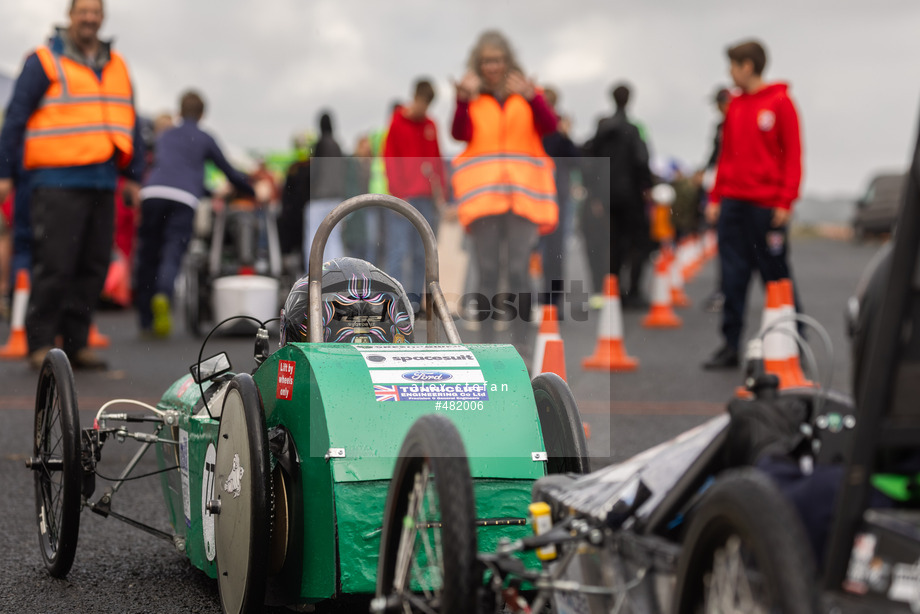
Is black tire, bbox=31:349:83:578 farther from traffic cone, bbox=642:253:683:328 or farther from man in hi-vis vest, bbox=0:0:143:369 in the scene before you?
traffic cone, bbox=642:253:683:328

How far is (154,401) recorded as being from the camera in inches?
311

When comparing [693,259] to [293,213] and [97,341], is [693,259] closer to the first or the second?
[293,213]

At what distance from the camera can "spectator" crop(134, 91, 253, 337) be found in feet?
37.1

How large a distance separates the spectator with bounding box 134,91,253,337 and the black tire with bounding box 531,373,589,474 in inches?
301

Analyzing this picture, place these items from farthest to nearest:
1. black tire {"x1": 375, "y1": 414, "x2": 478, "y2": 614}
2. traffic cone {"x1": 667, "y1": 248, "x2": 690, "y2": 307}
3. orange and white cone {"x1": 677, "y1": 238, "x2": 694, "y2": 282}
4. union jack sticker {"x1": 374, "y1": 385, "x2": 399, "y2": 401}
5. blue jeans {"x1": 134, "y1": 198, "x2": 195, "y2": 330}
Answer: orange and white cone {"x1": 677, "y1": 238, "x2": 694, "y2": 282} < traffic cone {"x1": 667, "y1": 248, "x2": 690, "y2": 307} < blue jeans {"x1": 134, "y1": 198, "x2": 195, "y2": 330} < union jack sticker {"x1": 374, "y1": 385, "x2": 399, "y2": 401} < black tire {"x1": 375, "y1": 414, "x2": 478, "y2": 614}

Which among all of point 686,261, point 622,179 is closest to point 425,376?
point 622,179

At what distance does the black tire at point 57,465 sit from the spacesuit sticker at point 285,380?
2.38ft

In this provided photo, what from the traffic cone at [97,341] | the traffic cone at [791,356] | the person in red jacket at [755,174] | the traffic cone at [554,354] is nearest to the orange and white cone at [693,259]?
the traffic cone at [97,341]

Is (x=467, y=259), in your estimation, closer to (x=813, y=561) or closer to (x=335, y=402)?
(x=335, y=402)

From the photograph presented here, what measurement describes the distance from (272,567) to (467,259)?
532 centimetres

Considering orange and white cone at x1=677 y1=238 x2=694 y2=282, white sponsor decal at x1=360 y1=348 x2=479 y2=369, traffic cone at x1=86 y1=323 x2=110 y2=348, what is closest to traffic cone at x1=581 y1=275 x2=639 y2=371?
traffic cone at x1=86 y1=323 x2=110 y2=348

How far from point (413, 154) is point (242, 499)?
7.42m

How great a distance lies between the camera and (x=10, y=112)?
823cm

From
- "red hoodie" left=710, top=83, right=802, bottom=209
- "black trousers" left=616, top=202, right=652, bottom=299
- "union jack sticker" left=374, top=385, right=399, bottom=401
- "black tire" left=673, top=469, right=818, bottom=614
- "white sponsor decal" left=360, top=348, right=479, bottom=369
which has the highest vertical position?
"red hoodie" left=710, top=83, right=802, bottom=209
